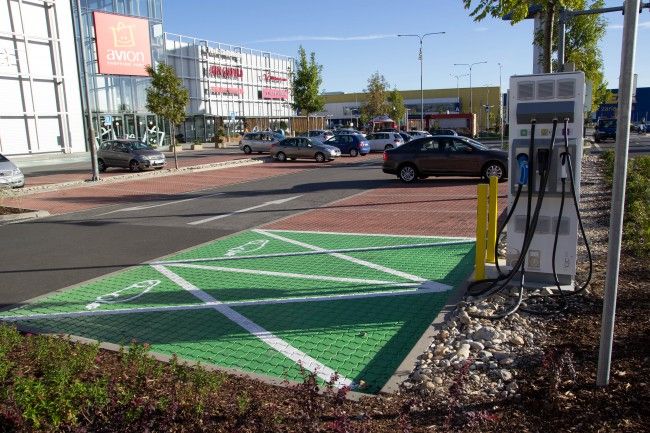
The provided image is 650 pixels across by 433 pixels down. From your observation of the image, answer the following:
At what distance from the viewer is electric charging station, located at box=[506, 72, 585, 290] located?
5867mm

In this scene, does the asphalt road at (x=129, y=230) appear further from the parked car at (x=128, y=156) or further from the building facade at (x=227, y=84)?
the building facade at (x=227, y=84)

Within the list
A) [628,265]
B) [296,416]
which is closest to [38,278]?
[296,416]

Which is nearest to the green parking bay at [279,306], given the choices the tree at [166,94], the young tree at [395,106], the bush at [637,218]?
the bush at [637,218]

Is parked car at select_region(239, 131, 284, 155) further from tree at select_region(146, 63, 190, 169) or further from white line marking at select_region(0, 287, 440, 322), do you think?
white line marking at select_region(0, 287, 440, 322)

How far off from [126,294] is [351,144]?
3061cm

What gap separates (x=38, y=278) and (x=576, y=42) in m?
28.7

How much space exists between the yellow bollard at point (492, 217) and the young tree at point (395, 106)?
7140cm

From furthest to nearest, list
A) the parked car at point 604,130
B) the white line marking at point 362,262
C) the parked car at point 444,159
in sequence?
the parked car at point 604,130, the parked car at point 444,159, the white line marking at point 362,262

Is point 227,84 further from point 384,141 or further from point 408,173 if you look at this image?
point 408,173

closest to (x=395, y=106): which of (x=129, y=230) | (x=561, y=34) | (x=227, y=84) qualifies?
(x=227, y=84)

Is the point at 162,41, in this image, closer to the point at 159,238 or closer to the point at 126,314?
the point at 159,238

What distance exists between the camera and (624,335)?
4770 millimetres

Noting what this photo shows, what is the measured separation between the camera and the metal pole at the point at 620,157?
3434mm

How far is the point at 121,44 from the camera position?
41125 millimetres
